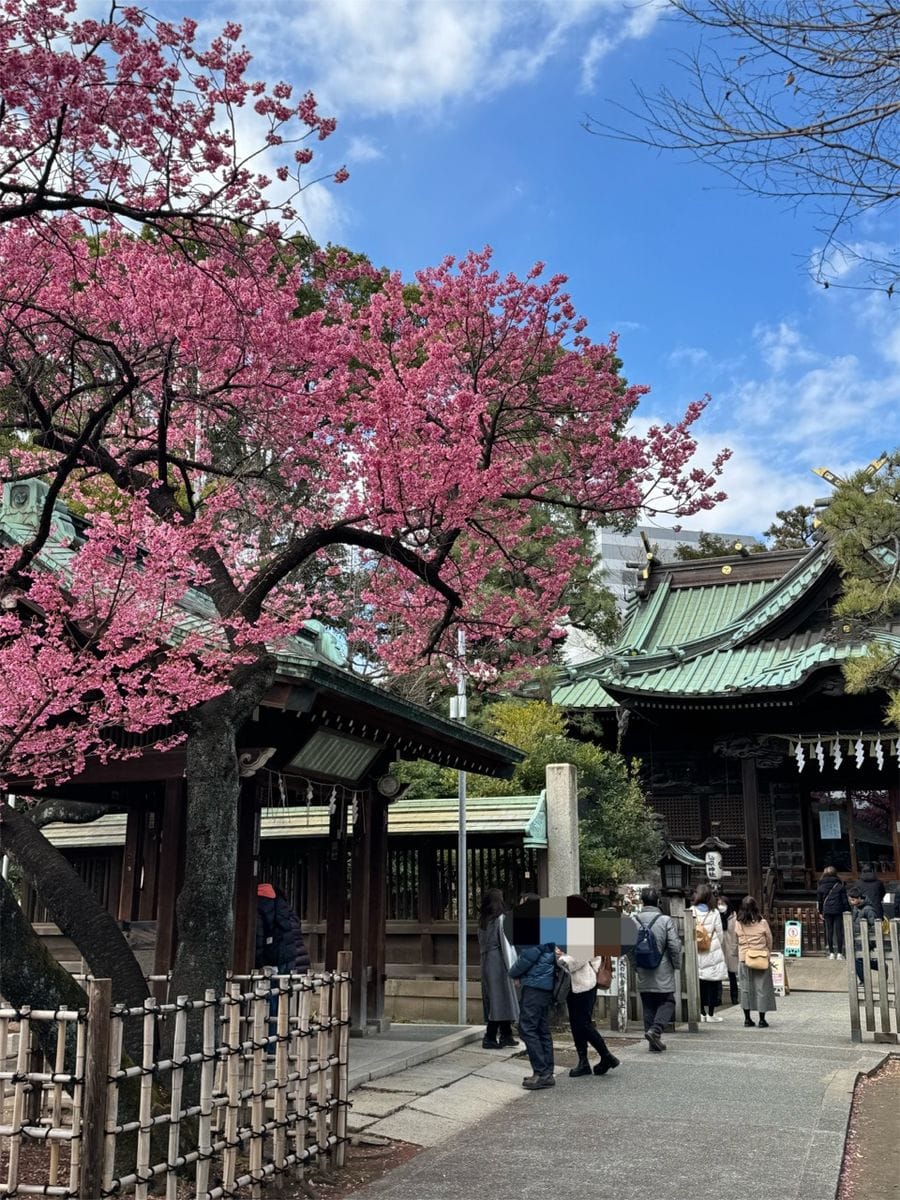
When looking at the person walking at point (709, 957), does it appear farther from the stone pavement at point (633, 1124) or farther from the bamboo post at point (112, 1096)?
the bamboo post at point (112, 1096)

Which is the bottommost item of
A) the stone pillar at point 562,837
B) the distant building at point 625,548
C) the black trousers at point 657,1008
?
the black trousers at point 657,1008

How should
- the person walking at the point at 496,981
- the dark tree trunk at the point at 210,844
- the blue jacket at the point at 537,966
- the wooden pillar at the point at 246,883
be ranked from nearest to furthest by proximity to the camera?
1. the dark tree trunk at the point at 210,844
2. the blue jacket at the point at 537,966
3. the wooden pillar at the point at 246,883
4. the person walking at the point at 496,981

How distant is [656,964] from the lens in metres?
11.7

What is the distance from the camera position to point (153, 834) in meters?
11.7

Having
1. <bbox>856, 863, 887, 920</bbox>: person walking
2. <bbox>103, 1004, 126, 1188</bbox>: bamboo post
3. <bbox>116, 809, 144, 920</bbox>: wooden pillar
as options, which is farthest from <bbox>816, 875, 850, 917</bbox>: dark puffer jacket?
<bbox>103, 1004, 126, 1188</bbox>: bamboo post

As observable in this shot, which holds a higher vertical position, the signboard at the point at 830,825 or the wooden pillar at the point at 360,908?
the signboard at the point at 830,825

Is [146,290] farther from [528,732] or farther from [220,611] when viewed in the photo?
[528,732]

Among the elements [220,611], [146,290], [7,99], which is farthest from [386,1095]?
[7,99]

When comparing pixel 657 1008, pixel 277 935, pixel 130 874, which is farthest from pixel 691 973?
pixel 130 874

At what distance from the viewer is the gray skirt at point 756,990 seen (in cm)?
1384

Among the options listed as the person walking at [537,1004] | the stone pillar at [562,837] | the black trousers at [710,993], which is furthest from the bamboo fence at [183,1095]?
the black trousers at [710,993]

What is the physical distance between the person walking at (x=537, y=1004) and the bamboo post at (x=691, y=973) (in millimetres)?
4478

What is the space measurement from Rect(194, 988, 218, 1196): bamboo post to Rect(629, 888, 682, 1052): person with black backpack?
6932 mm

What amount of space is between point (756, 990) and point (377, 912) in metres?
5.17
